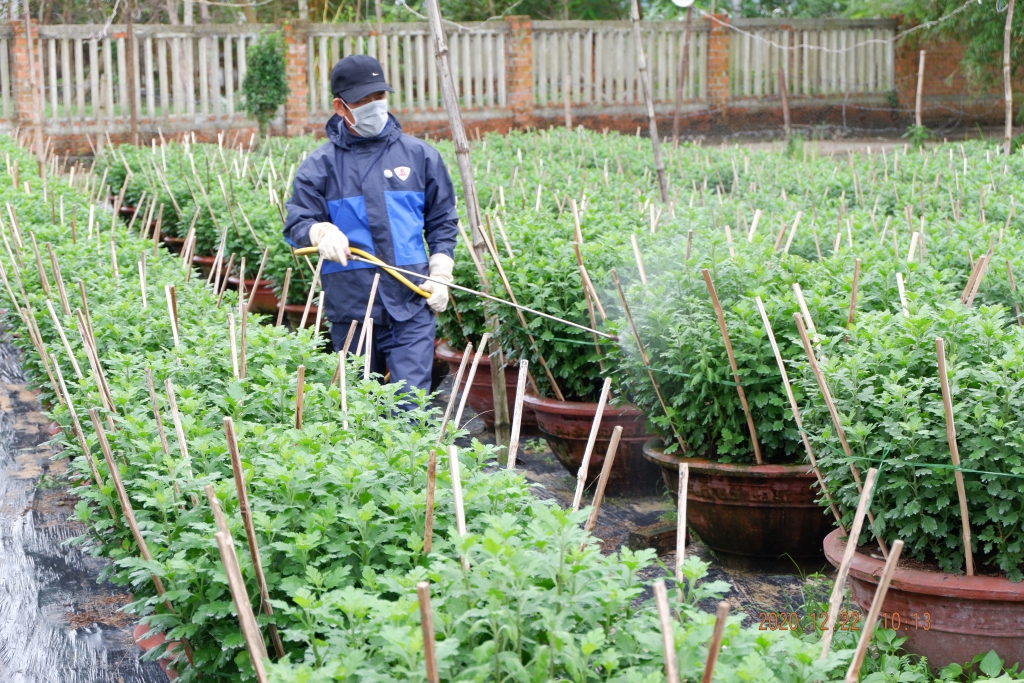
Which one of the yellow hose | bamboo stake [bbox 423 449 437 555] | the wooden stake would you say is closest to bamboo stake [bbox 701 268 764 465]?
the yellow hose

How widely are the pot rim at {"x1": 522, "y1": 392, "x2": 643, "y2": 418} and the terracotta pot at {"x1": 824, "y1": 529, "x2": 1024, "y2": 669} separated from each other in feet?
5.96

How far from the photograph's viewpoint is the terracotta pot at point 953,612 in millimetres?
3193

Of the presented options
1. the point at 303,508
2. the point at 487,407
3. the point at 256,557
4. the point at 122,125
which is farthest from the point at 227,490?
the point at 122,125

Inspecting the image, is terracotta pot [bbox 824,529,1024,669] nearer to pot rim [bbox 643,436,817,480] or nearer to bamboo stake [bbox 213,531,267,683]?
pot rim [bbox 643,436,817,480]

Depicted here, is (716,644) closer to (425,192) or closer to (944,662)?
(944,662)

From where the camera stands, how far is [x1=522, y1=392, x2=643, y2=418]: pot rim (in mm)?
5104

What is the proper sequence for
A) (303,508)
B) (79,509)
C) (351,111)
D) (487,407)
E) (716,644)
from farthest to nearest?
(487,407) → (351,111) → (79,509) → (303,508) → (716,644)

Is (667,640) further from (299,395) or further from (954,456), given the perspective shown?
(954,456)

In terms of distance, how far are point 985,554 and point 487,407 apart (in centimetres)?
365

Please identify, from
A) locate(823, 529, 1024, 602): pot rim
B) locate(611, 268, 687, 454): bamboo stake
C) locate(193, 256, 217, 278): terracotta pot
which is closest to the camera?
locate(823, 529, 1024, 602): pot rim

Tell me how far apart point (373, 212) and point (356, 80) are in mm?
589

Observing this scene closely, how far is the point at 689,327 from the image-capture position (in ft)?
14.1

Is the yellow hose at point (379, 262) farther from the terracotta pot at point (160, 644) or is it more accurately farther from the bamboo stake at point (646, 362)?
the terracotta pot at point (160, 644)

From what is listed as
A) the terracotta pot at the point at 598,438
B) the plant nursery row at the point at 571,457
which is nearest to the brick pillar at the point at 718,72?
the plant nursery row at the point at 571,457
